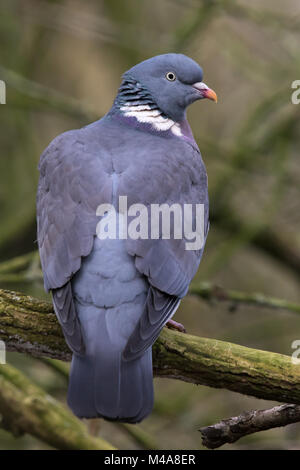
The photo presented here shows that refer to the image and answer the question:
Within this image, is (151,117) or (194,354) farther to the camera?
(151,117)

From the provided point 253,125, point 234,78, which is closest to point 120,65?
point 234,78

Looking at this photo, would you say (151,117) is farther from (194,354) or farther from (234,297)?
(194,354)

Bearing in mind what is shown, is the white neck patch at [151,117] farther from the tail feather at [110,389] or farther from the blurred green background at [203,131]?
the tail feather at [110,389]

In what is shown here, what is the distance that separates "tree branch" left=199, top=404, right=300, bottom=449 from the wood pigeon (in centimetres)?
32

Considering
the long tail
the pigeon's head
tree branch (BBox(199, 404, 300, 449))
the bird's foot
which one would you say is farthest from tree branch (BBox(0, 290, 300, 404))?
the pigeon's head

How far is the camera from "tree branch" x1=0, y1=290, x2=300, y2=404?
360 centimetres

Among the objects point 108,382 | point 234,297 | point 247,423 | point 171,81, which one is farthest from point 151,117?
point 247,423

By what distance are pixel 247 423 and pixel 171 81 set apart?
2.49m

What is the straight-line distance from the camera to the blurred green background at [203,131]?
6.17 m

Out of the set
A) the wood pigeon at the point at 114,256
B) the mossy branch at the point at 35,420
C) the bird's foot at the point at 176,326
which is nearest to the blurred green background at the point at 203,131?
the mossy branch at the point at 35,420

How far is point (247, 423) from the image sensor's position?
343cm

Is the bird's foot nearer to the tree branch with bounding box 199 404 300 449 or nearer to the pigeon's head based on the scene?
the tree branch with bounding box 199 404 300 449

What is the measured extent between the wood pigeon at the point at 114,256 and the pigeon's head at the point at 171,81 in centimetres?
19

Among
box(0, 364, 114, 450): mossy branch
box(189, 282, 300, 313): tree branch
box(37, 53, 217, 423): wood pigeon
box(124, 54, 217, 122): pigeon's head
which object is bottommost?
box(0, 364, 114, 450): mossy branch
